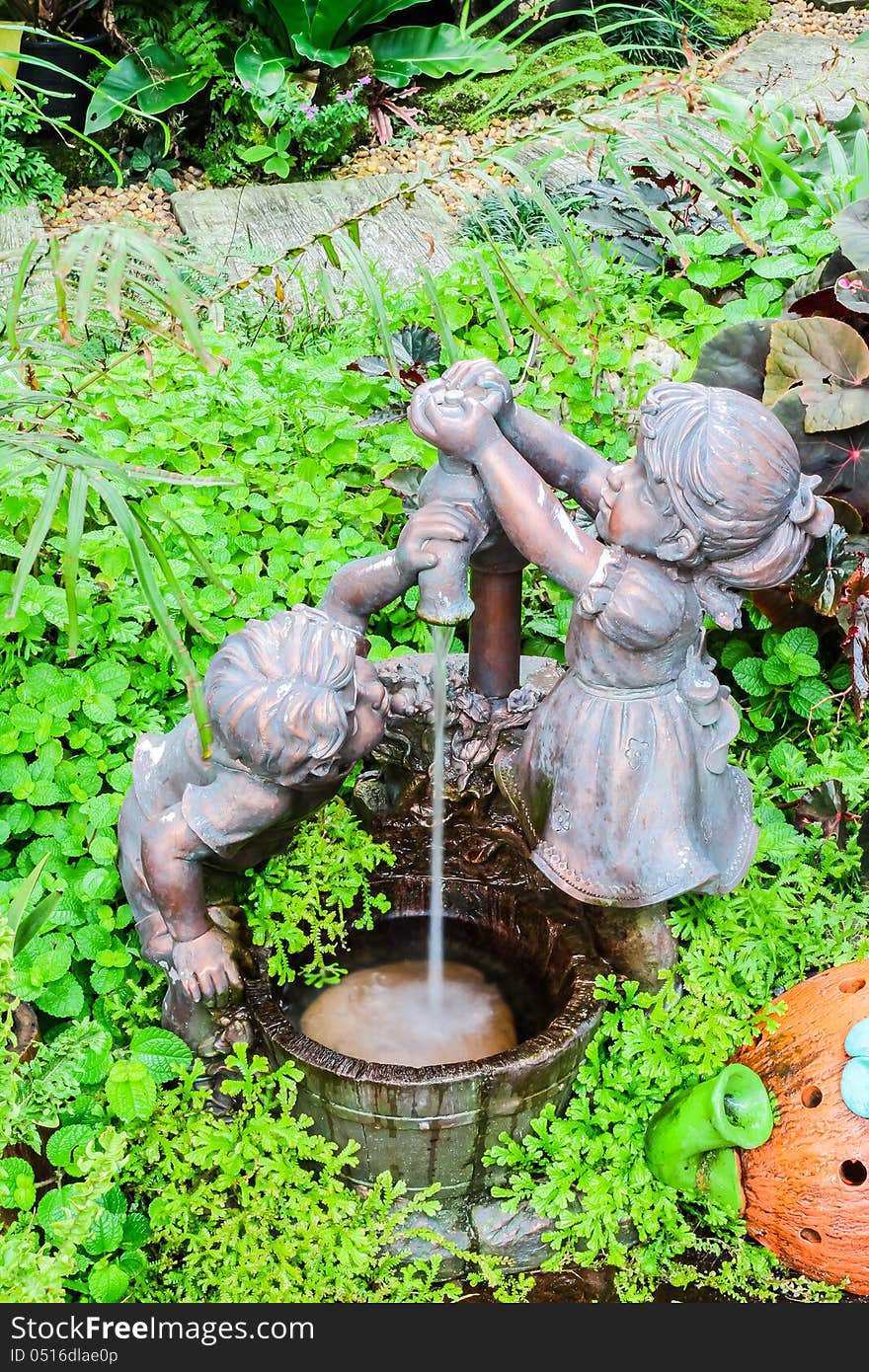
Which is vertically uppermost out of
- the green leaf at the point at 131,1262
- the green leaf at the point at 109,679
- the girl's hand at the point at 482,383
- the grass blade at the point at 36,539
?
the girl's hand at the point at 482,383

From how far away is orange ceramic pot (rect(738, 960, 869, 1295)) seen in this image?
1.90 meters

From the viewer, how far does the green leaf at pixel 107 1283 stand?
1844 mm

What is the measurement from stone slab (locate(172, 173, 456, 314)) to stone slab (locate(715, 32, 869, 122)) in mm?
1680

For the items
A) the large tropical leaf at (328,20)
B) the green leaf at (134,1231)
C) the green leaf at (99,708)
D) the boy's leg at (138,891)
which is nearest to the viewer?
the green leaf at (134,1231)

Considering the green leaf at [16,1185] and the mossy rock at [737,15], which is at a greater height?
the mossy rock at [737,15]

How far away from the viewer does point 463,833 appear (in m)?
2.34

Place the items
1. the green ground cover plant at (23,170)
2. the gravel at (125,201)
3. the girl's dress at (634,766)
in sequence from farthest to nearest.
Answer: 1. the gravel at (125,201)
2. the green ground cover plant at (23,170)
3. the girl's dress at (634,766)

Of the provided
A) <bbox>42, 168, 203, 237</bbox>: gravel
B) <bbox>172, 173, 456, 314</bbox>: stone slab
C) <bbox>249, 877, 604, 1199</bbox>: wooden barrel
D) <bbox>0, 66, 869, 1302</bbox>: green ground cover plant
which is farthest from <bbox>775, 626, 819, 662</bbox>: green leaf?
<bbox>42, 168, 203, 237</bbox>: gravel

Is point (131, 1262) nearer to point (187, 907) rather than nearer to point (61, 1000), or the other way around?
point (61, 1000)

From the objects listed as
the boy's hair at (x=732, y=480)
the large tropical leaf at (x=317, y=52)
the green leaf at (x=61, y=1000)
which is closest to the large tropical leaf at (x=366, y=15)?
the large tropical leaf at (x=317, y=52)

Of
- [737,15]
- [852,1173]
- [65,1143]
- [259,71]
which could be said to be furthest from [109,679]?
[737,15]

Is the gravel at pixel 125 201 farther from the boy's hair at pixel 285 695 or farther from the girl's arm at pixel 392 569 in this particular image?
the boy's hair at pixel 285 695

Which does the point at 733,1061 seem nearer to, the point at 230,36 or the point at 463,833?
the point at 463,833

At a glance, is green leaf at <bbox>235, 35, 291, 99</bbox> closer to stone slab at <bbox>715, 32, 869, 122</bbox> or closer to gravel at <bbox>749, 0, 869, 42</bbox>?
stone slab at <bbox>715, 32, 869, 122</bbox>
